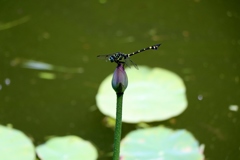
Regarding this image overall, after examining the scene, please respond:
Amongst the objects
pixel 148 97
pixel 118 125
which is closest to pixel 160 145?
pixel 148 97

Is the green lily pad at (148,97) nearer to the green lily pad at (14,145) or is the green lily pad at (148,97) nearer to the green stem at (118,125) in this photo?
the green lily pad at (14,145)

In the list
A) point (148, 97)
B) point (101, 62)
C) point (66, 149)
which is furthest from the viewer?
point (101, 62)

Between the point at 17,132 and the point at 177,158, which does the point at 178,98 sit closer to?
the point at 177,158

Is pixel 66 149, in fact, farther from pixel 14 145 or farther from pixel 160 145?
pixel 160 145

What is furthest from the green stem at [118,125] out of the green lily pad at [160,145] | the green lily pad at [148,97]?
the green lily pad at [148,97]

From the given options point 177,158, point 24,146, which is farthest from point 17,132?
point 177,158

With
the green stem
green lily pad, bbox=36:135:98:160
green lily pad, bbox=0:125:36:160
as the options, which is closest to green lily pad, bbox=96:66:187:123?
green lily pad, bbox=36:135:98:160
